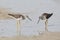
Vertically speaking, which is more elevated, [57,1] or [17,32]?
[57,1]

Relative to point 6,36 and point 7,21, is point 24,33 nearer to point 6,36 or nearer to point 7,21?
point 6,36

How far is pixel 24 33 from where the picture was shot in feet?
24.1

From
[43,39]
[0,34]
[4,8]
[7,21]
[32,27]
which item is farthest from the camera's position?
[4,8]

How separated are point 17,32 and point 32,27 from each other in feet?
2.40

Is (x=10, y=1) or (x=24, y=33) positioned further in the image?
(x=10, y=1)

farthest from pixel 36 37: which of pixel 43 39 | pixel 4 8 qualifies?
pixel 4 8

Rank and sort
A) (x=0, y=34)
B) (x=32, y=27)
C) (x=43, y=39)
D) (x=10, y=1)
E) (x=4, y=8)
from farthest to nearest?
1. (x=10, y=1)
2. (x=4, y=8)
3. (x=32, y=27)
4. (x=0, y=34)
5. (x=43, y=39)

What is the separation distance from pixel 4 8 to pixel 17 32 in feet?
12.6

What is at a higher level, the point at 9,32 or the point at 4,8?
the point at 4,8

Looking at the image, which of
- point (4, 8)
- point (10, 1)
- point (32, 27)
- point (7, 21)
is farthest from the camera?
point (10, 1)

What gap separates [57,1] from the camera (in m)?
12.7

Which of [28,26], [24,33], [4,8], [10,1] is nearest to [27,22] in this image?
[28,26]

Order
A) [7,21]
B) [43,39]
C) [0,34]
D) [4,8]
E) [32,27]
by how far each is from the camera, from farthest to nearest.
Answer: [4,8] < [7,21] < [32,27] < [0,34] < [43,39]

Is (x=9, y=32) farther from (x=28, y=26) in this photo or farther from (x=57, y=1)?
(x=57, y=1)
